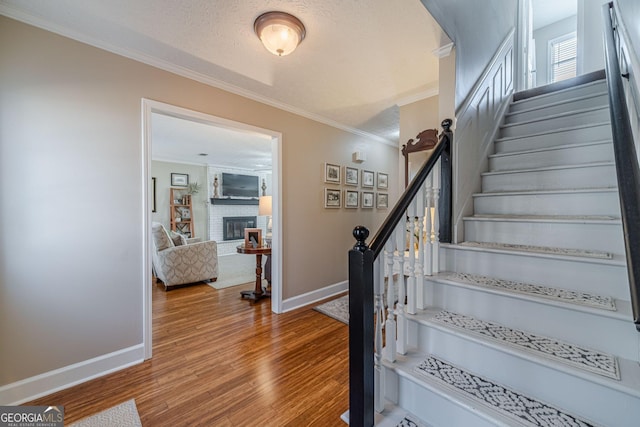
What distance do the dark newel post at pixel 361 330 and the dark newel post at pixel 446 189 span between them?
93 centimetres

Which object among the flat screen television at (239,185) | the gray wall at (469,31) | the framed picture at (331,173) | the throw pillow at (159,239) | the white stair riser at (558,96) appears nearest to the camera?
the gray wall at (469,31)

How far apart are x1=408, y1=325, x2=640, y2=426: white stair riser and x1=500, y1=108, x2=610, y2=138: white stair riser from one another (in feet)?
6.48

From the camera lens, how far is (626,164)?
75 cm

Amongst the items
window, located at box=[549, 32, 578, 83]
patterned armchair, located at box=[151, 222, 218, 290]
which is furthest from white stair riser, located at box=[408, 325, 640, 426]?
window, located at box=[549, 32, 578, 83]

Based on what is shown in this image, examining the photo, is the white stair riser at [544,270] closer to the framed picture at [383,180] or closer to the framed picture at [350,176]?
the framed picture at [350,176]

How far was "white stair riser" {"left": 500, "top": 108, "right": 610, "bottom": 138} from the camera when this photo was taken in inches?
77.3

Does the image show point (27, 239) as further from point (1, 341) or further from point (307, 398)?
point (307, 398)

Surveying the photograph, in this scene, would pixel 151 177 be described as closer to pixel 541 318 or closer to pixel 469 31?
pixel 469 31

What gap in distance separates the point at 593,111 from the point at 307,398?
298cm

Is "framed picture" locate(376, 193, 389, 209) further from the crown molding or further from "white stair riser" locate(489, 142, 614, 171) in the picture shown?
the crown molding

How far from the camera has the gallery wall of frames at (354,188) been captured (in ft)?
11.7

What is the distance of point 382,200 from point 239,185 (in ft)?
15.1

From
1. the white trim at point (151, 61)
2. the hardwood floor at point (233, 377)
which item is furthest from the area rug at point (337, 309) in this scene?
the white trim at point (151, 61)

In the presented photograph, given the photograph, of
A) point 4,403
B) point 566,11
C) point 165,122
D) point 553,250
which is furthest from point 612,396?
point 566,11
